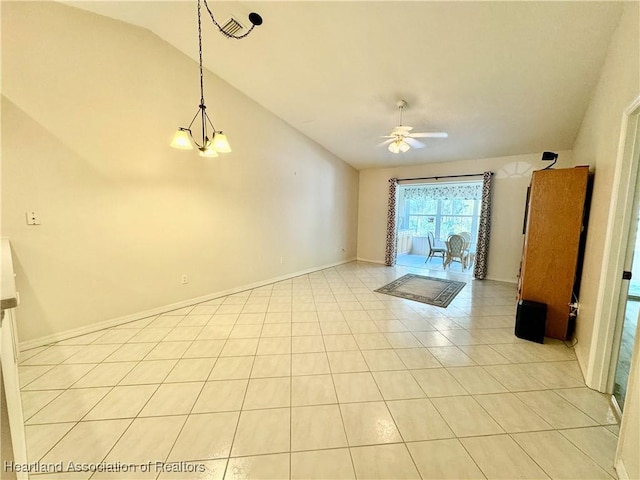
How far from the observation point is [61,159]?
7.98ft

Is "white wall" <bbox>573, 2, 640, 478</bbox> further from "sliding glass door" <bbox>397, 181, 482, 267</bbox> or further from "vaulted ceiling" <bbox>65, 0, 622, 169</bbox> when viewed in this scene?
"sliding glass door" <bbox>397, 181, 482, 267</bbox>

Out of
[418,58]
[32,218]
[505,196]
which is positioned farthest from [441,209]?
[32,218]

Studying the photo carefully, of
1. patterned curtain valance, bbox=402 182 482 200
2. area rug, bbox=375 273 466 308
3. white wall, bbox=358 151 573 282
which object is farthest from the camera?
patterned curtain valance, bbox=402 182 482 200

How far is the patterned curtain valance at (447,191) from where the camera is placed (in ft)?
23.1

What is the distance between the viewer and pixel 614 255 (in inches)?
70.9

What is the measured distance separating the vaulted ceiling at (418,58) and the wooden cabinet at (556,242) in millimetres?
1118

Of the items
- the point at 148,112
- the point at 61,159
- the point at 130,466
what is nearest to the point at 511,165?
the point at 148,112

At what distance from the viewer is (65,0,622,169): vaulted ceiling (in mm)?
2188

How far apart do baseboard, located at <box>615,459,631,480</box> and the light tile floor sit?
4cm

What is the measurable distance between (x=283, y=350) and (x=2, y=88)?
339 cm

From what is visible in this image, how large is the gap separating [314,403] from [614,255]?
242 cm

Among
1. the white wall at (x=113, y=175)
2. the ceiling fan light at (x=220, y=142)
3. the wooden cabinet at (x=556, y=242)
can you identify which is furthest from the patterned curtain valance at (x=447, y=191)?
the ceiling fan light at (x=220, y=142)

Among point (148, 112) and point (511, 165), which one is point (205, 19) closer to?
point (148, 112)

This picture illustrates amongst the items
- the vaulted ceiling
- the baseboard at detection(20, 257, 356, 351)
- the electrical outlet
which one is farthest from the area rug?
the electrical outlet
